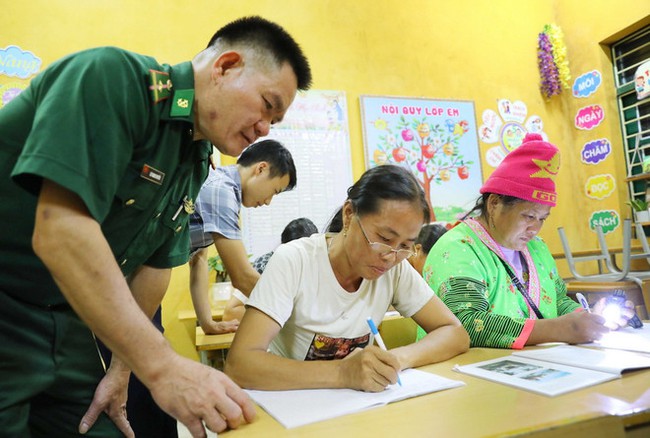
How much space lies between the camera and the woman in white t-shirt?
1159 mm

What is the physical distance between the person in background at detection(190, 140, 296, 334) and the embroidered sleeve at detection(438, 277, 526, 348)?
81 centimetres

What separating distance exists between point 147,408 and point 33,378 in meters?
0.77

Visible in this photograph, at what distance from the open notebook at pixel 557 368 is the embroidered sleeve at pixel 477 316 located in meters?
0.09

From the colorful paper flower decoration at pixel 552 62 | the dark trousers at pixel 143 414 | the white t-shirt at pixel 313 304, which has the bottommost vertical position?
the dark trousers at pixel 143 414

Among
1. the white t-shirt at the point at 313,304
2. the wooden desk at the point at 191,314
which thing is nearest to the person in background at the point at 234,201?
the wooden desk at the point at 191,314

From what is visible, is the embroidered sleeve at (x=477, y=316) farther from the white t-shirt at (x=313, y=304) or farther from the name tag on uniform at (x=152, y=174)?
the name tag on uniform at (x=152, y=174)

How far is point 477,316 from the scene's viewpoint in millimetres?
1413

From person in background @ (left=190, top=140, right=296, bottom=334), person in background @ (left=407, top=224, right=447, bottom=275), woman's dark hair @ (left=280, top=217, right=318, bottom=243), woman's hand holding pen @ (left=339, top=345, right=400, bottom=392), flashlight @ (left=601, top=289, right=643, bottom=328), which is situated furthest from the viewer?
woman's dark hair @ (left=280, top=217, right=318, bottom=243)

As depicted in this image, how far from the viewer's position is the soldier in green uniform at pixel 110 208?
0.69 meters

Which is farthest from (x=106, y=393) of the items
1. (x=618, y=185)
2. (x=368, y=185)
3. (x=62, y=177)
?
(x=618, y=185)

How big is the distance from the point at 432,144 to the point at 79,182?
3.79 m

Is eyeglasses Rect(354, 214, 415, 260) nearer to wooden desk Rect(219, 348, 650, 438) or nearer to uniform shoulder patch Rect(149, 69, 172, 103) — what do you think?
wooden desk Rect(219, 348, 650, 438)

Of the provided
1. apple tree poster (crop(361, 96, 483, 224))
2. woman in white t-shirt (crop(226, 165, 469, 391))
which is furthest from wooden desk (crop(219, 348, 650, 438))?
apple tree poster (crop(361, 96, 483, 224))

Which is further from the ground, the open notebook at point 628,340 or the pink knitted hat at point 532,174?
the pink knitted hat at point 532,174
